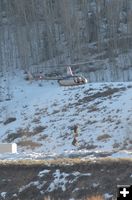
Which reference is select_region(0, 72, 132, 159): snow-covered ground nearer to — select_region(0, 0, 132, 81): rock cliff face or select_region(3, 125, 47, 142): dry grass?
select_region(3, 125, 47, 142): dry grass

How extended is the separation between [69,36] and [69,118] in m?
27.4

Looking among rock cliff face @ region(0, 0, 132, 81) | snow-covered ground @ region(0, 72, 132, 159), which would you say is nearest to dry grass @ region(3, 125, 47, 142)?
snow-covered ground @ region(0, 72, 132, 159)

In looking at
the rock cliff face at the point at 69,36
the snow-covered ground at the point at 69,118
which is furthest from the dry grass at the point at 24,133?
the rock cliff face at the point at 69,36

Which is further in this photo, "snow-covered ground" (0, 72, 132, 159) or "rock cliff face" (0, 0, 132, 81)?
"rock cliff face" (0, 0, 132, 81)

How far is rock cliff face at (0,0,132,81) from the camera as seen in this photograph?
205 feet

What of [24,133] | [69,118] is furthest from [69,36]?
[24,133]

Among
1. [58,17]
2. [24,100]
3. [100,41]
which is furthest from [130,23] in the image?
[24,100]

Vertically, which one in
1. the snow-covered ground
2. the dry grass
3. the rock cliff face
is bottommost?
the dry grass

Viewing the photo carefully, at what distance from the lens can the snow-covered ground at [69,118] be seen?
33406 millimetres

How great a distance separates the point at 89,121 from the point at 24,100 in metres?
15.5

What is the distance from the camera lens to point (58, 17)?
72.8m

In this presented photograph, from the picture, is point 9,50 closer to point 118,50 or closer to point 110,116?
point 118,50

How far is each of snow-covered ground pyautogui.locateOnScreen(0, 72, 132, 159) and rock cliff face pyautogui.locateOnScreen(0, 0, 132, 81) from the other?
979cm

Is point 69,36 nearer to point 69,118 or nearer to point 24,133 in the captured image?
point 69,118
